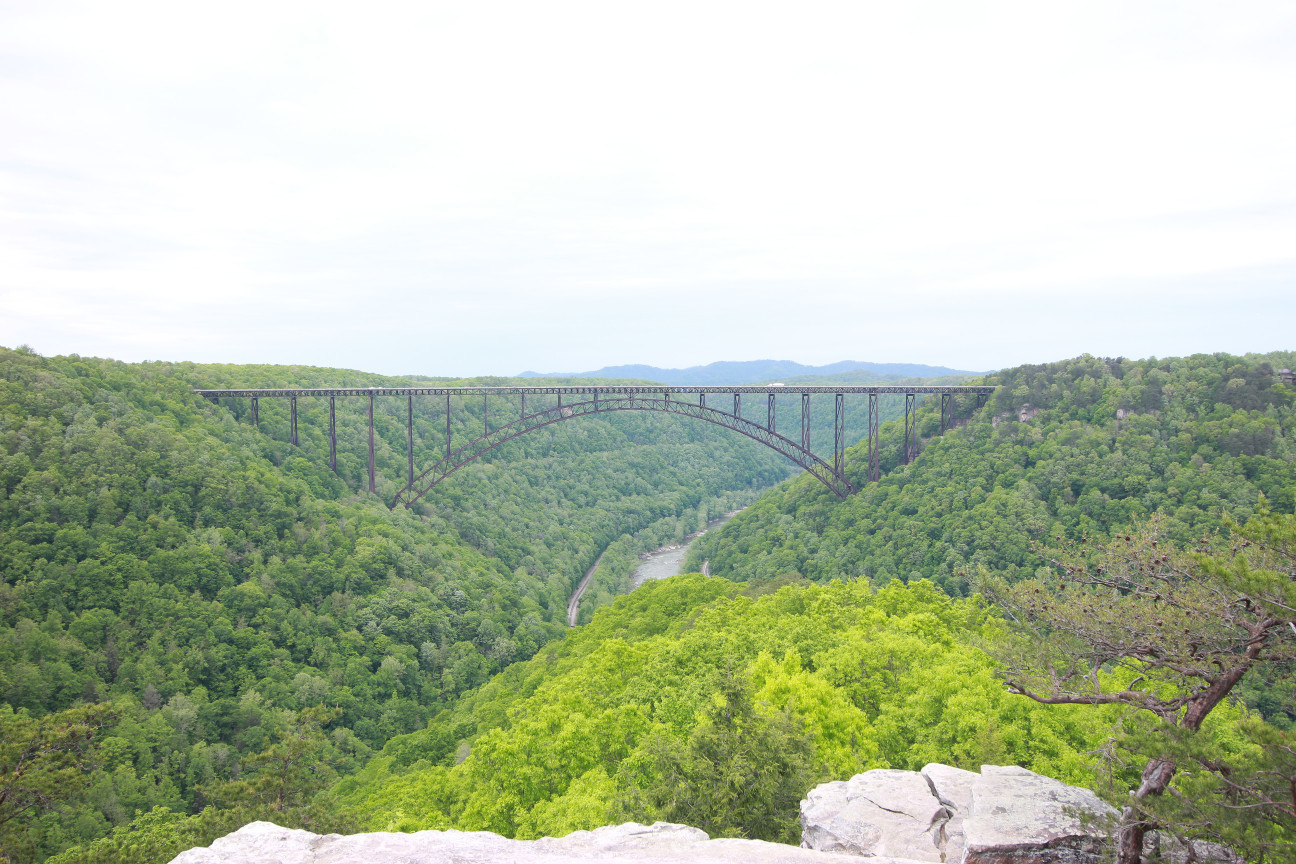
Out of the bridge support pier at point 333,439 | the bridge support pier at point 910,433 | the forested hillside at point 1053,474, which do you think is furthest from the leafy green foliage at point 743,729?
Answer: the bridge support pier at point 910,433

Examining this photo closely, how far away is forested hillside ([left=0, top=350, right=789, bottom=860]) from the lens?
2172cm

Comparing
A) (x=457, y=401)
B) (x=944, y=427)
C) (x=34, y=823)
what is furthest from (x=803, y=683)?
(x=457, y=401)

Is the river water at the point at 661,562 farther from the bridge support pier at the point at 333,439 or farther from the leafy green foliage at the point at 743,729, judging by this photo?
the leafy green foliage at the point at 743,729

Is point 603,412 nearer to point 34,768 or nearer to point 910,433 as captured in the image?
point 910,433

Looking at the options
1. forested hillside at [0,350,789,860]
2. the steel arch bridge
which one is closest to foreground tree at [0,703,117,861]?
forested hillside at [0,350,789,860]

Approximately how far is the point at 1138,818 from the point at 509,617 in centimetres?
3225

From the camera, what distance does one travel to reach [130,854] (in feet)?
42.7

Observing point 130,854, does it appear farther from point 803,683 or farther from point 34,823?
point 803,683

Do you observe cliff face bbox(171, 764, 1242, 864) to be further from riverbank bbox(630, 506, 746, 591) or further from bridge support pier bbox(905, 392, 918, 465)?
riverbank bbox(630, 506, 746, 591)

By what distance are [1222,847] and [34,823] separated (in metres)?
24.1

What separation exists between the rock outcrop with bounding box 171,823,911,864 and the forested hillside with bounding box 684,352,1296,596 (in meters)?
22.0

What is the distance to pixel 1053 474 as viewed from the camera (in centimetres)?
3506

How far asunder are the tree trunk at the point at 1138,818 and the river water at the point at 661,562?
4246 cm

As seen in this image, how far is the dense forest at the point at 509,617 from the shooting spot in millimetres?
12594
